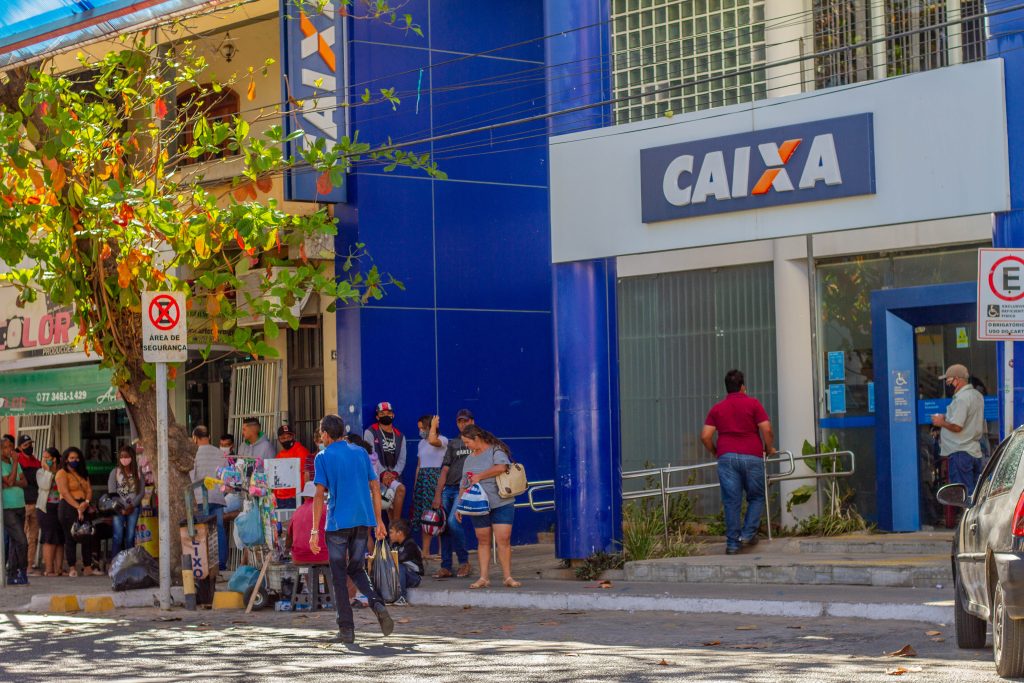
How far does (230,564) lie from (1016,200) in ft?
33.8

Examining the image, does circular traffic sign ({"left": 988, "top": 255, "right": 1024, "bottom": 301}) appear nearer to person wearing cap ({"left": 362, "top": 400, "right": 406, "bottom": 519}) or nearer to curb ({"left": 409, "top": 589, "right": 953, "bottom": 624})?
curb ({"left": 409, "top": 589, "right": 953, "bottom": 624})

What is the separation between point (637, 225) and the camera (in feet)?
53.8

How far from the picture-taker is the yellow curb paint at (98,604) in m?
16.0

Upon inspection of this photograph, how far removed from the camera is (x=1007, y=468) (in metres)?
9.31

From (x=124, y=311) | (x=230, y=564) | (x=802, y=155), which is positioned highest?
(x=802, y=155)

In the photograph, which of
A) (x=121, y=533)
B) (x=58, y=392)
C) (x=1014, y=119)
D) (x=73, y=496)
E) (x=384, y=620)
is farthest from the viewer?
(x=58, y=392)

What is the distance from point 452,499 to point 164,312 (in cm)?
416

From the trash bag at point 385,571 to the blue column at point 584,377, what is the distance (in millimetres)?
2440

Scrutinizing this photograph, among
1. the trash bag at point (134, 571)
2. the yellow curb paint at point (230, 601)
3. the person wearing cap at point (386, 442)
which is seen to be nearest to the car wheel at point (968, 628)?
the yellow curb paint at point (230, 601)

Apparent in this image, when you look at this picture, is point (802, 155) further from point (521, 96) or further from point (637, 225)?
point (521, 96)

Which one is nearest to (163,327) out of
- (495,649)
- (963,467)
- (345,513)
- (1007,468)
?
(345,513)

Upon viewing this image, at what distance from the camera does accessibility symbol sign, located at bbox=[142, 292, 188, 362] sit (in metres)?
15.2

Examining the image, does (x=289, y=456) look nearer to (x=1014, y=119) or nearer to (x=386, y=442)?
(x=386, y=442)

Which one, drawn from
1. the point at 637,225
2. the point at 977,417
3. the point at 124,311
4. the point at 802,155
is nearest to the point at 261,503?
the point at 124,311
